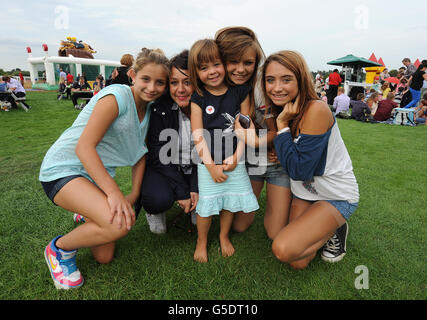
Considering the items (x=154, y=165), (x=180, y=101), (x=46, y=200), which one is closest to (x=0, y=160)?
(x=46, y=200)

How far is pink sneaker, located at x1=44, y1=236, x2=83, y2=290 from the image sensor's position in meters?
1.67

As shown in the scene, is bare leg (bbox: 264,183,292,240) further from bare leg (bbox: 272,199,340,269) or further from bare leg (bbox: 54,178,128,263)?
bare leg (bbox: 54,178,128,263)

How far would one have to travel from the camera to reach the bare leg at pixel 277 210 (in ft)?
7.47

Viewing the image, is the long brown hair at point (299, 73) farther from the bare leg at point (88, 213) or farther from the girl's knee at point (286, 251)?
the bare leg at point (88, 213)

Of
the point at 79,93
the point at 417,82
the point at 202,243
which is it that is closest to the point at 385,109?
the point at 417,82

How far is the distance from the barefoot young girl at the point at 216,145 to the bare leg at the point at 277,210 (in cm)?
38

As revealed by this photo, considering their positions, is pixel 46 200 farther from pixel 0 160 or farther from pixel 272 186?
pixel 272 186

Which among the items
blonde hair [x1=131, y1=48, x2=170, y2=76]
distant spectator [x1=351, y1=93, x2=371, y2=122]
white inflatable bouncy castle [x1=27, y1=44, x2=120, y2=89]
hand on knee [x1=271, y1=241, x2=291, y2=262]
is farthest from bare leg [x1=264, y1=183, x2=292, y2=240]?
white inflatable bouncy castle [x1=27, y1=44, x2=120, y2=89]

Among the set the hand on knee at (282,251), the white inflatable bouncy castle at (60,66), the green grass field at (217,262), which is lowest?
the green grass field at (217,262)

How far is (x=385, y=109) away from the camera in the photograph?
363 inches

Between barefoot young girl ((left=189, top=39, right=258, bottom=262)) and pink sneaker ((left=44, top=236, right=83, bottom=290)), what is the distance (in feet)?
2.79

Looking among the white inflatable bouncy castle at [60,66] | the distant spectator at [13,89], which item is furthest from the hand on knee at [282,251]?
the white inflatable bouncy castle at [60,66]
